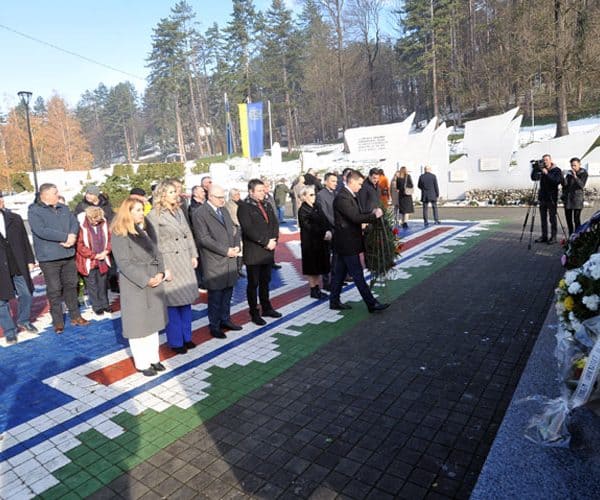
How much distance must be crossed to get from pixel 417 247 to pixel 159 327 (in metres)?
6.98

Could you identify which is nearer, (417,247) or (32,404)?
(32,404)

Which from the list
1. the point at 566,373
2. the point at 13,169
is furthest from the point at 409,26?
the point at 566,373

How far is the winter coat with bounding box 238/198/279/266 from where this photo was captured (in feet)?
18.7

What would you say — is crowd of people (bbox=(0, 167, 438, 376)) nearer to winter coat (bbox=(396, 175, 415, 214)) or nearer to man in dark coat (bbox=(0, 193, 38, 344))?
man in dark coat (bbox=(0, 193, 38, 344))

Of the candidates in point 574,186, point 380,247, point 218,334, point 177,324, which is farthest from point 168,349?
point 574,186

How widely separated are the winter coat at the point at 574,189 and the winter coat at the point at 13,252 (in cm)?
965

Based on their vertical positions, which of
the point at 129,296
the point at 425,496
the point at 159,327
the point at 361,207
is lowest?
the point at 425,496

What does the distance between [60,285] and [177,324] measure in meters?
2.13

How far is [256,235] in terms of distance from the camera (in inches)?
224

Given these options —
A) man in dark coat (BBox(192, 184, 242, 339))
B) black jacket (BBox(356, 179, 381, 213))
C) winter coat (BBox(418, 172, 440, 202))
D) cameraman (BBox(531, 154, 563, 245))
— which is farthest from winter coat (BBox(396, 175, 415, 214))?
man in dark coat (BBox(192, 184, 242, 339))

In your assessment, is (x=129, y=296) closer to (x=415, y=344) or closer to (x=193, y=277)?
(x=193, y=277)

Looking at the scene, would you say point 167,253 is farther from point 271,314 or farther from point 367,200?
point 367,200

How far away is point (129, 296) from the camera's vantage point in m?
4.39

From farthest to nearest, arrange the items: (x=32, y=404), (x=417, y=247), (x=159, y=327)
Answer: (x=417, y=247)
(x=159, y=327)
(x=32, y=404)
